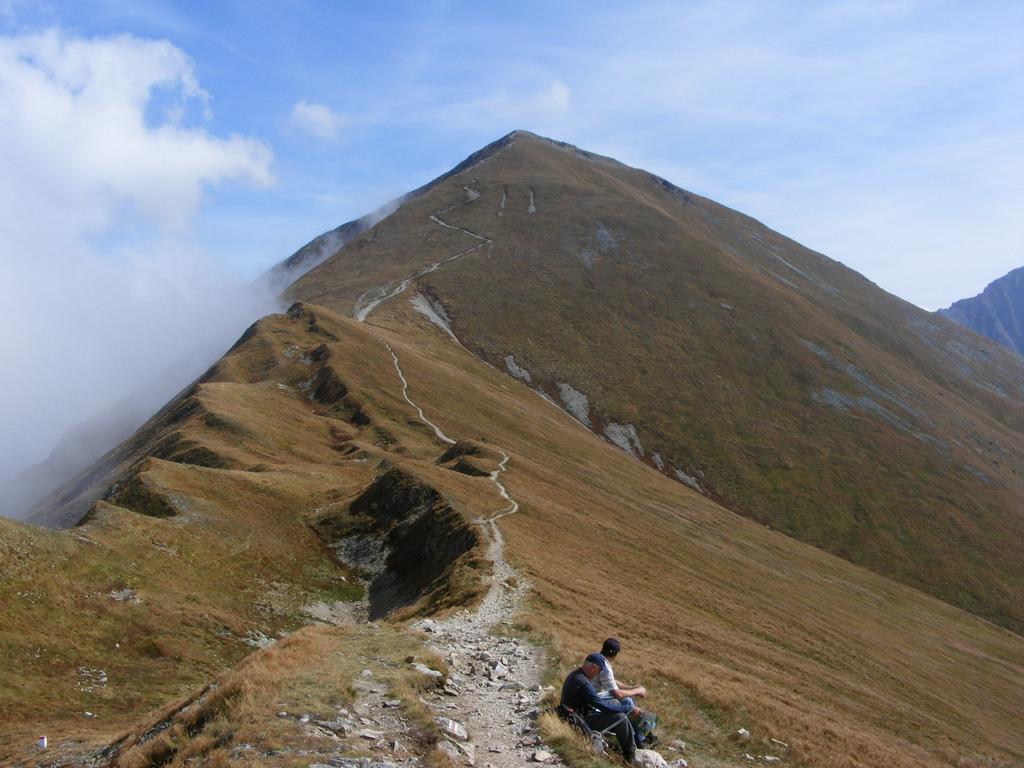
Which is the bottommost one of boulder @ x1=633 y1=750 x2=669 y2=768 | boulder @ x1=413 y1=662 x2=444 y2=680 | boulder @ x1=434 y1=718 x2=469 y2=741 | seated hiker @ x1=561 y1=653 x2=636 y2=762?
boulder @ x1=633 y1=750 x2=669 y2=768

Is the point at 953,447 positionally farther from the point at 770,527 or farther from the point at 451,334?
the point at 451,334

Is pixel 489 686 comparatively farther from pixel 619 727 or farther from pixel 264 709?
pixel 264 709

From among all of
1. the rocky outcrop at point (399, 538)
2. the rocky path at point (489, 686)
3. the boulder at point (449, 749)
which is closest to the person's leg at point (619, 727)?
the rocky path at point (489, 686)

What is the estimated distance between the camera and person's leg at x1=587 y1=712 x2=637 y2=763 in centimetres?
1666

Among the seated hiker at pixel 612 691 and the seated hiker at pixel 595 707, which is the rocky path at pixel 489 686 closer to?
the seated hiker at pixel 595 707

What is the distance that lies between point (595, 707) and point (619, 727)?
0.67 meters

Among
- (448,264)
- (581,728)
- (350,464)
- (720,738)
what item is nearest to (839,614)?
(350,464)

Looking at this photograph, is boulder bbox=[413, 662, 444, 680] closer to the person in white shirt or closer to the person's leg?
the person in white shirt

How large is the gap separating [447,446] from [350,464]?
12226 millimetres

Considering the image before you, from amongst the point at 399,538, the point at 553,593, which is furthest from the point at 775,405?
the point at 553,593

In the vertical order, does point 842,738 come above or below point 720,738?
below

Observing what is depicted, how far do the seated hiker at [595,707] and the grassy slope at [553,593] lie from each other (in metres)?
3.93

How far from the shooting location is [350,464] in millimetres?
71812

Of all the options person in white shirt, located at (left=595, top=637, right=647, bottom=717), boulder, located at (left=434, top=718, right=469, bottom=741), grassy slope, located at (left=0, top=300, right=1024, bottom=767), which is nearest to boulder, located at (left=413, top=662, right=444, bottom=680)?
boulder, located at (left=434, top=718, right=469, bottom=741)
